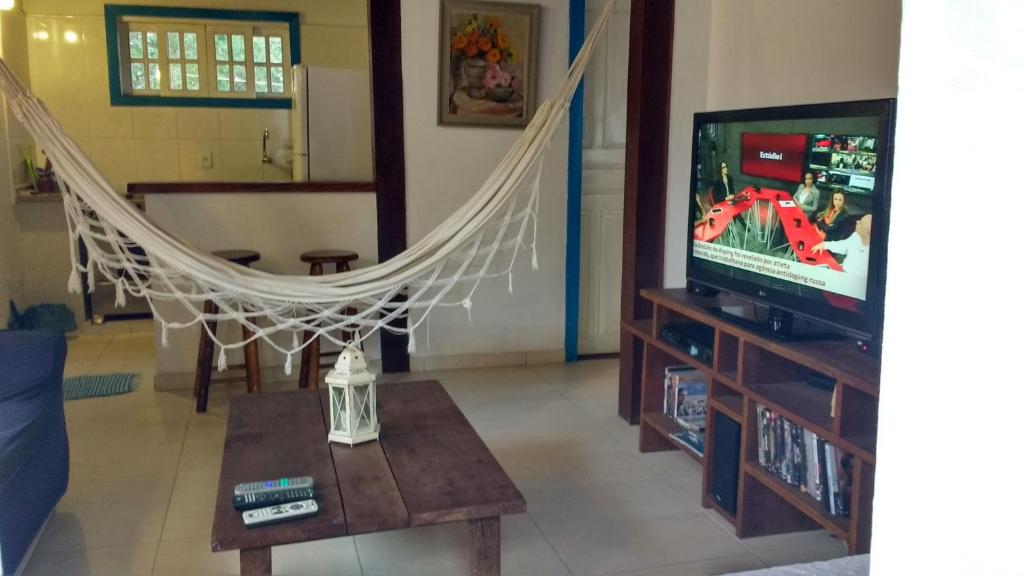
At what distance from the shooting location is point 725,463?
2.37 metres

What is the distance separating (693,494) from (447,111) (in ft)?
6.59

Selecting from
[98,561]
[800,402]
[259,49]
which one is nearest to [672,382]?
[800,402]

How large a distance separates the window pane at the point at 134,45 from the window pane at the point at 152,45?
4cm

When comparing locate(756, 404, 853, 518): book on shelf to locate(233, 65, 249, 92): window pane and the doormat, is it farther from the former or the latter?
locate(233, 65, 249, 92): window pane

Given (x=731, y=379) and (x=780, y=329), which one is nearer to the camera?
(x=780, y=329)

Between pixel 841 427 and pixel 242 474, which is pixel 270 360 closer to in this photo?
pixel 242 474

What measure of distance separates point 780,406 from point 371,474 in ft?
3.31

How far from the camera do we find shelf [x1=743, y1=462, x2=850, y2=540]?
1958 mm

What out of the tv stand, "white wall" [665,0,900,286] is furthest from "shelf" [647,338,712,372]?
"white wall" [665,0,900,286]

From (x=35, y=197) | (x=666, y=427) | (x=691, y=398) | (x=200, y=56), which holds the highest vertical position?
(x=200, y=56)

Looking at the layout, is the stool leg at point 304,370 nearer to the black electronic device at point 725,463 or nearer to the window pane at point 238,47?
the black electronic device at point 725,463

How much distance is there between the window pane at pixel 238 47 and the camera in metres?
5.14

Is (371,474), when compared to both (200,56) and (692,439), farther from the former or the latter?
(200,56)

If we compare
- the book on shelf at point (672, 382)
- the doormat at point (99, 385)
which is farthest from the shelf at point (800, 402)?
the doormat at point (99, 385)
